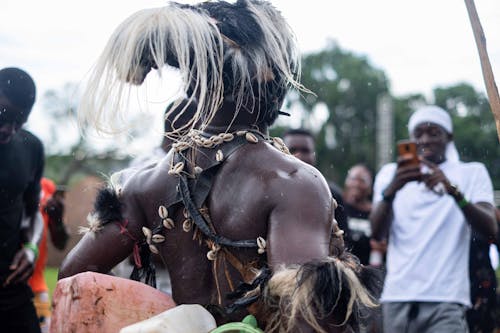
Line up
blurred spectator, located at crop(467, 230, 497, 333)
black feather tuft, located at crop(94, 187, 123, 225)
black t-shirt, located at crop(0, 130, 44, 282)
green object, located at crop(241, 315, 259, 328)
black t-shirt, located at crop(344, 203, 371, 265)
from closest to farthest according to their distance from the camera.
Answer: green object, located at crop(241, 315, 259, 328), black feather tuft, located at crop(94, 187, 123, 225), black t-shirt, located at crop(0, 130, 44, 282), blurred spectator, located at crop(467, 230, 497, 333), black t-shirt, located at crop(344, 203, 371, 265)

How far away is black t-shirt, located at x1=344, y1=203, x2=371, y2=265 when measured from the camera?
623 centimetres

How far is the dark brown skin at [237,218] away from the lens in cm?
206

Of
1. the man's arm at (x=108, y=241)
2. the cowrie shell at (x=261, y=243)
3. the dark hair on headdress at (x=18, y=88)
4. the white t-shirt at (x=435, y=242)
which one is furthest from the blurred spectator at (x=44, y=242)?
the cowrie shell at (x=261, y=243)

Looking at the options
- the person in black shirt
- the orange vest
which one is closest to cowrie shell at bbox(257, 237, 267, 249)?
the person in black shirt

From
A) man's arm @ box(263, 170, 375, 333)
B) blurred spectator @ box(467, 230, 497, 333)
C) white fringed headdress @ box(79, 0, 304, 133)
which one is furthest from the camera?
blurred spectator @ box(467, 230, 497, 333)

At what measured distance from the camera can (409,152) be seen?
4859 mm

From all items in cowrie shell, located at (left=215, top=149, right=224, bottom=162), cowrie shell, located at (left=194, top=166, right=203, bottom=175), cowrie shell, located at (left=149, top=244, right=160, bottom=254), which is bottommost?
cowrie shell, located at (left=149, top=244, right=160, bottom=254)

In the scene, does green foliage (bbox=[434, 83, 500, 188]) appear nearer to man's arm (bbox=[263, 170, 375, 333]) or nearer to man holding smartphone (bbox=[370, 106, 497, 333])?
man holding smartphone (bbox=[370, 106, 497, 333])

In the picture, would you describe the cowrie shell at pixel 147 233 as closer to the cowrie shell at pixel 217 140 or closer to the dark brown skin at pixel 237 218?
the dark brown skin at pixel 237 218

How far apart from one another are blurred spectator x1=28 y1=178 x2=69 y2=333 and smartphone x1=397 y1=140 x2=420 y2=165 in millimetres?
2530

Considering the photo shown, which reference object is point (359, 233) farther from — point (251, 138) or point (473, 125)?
point (473, 125)

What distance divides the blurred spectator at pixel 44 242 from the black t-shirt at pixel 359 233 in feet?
6.97

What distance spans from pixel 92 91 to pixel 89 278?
19.2 inches

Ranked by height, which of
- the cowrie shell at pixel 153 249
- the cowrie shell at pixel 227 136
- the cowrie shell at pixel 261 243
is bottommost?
the cowrie shell at pixel 153 249
